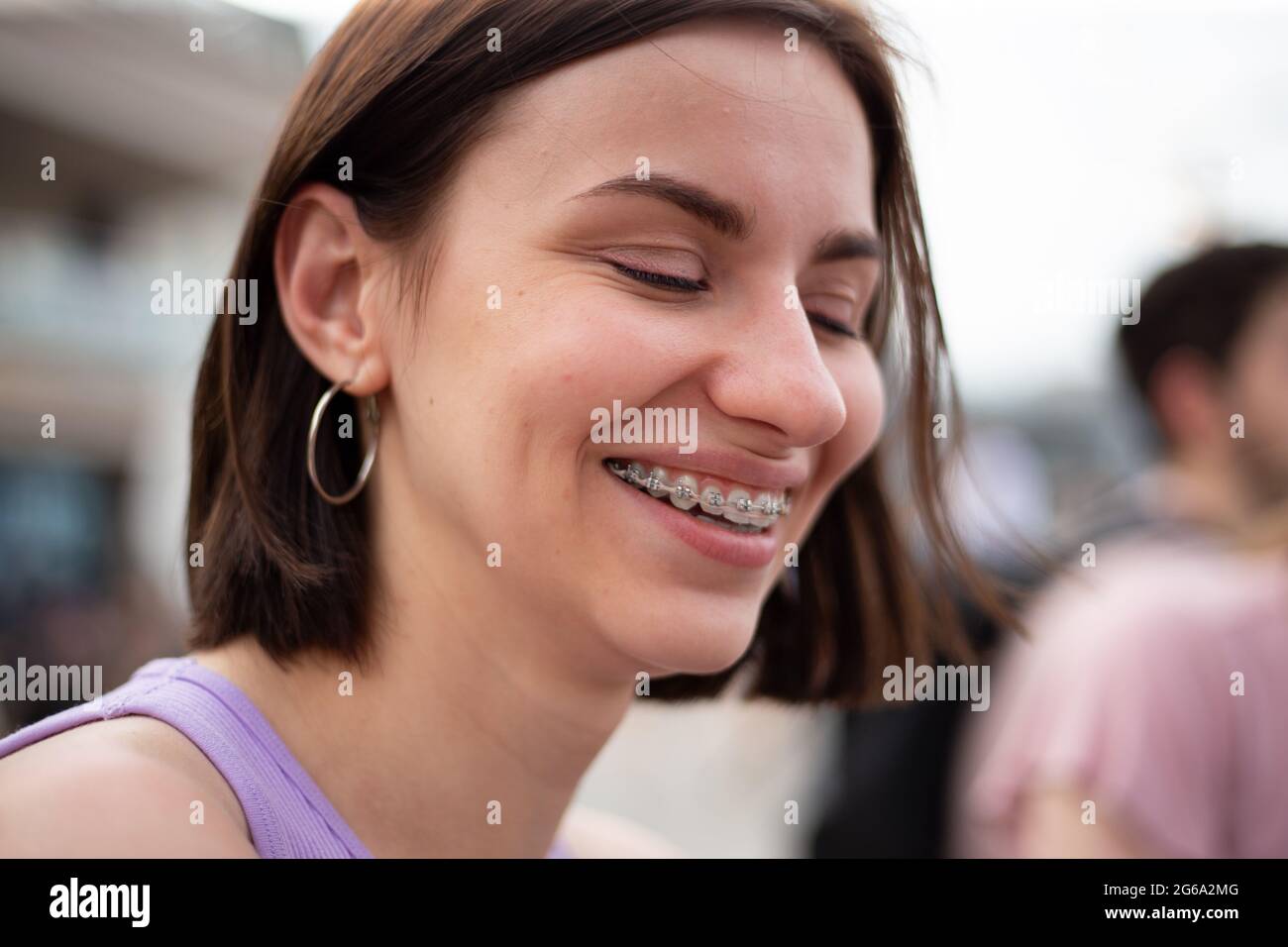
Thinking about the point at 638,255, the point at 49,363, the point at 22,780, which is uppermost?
the point at 49,363

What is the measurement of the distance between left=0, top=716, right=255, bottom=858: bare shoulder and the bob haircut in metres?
0.30

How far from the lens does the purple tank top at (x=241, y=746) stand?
1.34m

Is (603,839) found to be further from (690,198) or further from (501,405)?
(690,198)

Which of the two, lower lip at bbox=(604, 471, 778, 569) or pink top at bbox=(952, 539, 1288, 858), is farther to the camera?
pink top at bbox=(952, 539, 1288, 858)

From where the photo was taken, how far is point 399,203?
152cm

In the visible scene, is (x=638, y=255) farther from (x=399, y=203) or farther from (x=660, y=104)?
(x=399, y=203)

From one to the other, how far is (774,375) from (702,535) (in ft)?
0.75

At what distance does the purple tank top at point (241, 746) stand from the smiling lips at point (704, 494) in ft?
1.86

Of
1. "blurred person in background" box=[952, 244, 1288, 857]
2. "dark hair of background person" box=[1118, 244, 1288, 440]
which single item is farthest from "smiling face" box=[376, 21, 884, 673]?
"dark hair of background person" box=[1118, 244, 1288, 440]

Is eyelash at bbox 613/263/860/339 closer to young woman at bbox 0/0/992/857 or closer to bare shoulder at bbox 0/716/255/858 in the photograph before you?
young woman at bbox 0/0/992/857

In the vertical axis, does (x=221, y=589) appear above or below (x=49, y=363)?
below

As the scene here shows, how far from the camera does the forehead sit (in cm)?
141
